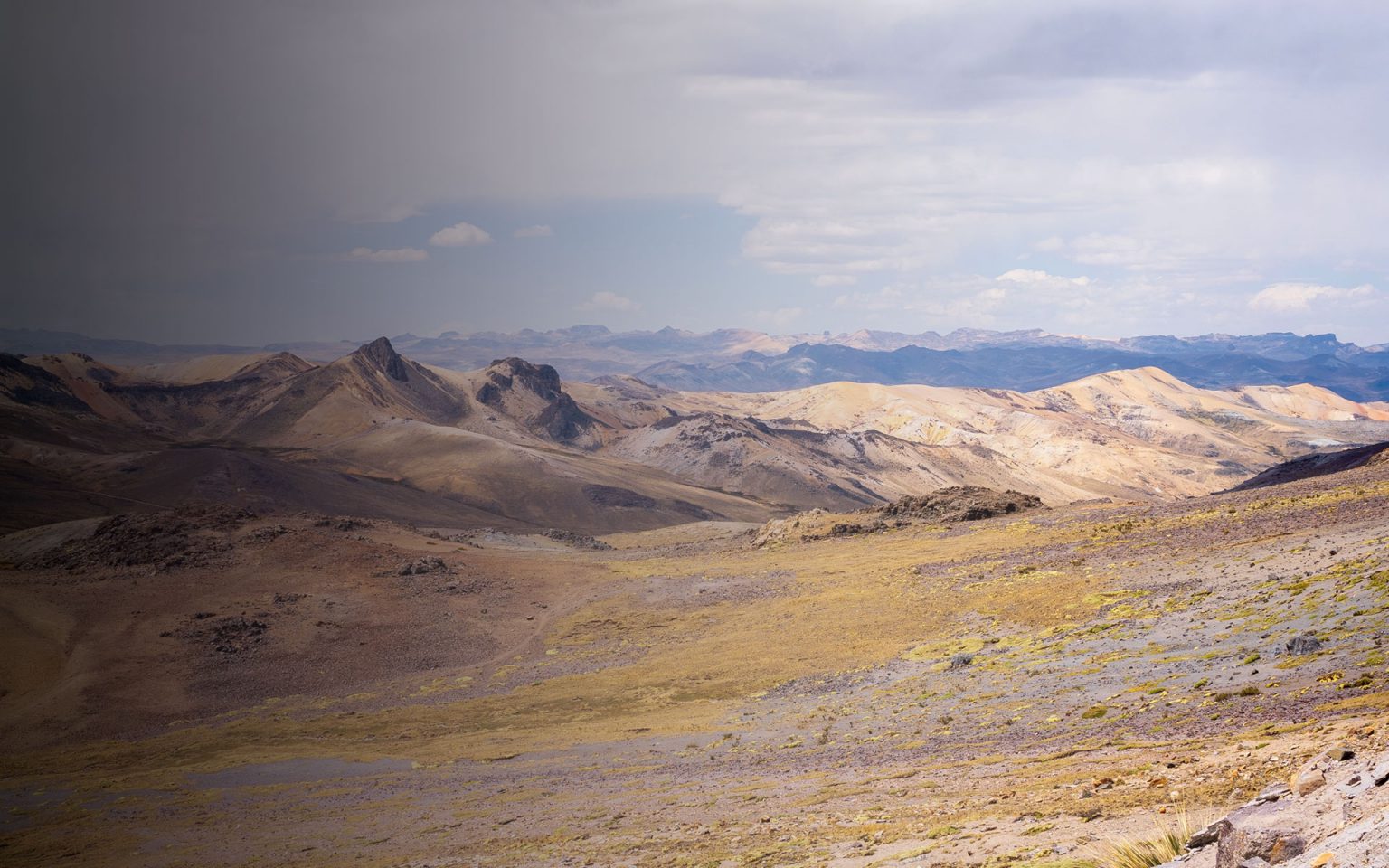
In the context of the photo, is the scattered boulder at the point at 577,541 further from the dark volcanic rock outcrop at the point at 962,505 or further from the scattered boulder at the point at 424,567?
the dark volcanic rock outcrop at the point at 962,505

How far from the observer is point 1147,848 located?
8867mm

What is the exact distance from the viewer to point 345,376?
17988cm

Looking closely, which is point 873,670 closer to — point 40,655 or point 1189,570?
point 1189,570

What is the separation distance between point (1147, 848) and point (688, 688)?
88.7ft

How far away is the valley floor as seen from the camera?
1620cm

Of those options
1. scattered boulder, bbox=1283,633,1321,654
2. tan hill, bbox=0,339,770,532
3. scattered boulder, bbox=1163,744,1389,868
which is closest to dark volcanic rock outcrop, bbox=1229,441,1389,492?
scattered boulder, bbox=1283,633,1321,654

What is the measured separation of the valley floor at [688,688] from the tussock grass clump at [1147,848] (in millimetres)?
478

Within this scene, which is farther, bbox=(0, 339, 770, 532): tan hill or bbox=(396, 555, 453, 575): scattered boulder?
bbox=(0, 339, 770, 532): tan hill

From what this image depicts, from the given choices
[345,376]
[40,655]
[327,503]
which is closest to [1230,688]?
[40,655]

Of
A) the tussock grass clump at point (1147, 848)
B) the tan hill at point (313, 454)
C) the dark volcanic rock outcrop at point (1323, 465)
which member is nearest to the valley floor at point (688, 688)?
the tussock grass clump at point (1147, 848)

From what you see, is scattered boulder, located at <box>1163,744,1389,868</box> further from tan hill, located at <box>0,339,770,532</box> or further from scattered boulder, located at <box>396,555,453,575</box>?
tan hill, located at <box>0,339,770,532</box>

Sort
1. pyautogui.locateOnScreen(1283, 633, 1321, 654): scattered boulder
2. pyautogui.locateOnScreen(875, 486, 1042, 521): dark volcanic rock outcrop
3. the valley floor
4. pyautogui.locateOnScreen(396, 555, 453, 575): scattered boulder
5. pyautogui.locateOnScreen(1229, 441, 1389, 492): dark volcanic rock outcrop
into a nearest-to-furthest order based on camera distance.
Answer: the valley floor → pyautogui.locateOnScreen(1283, 633, 1321, 654): scattered boulder → pyautogui.locateOnScreen(1229, 441, 1389, 492): dark volcanic rock outcrop → pyautogui.locateOnScreen(396, 555, 453, 575): scattered boulder → pyautogui.locateOnScreen(875, 486, 1042, 521): dark volcanic rock outcrop

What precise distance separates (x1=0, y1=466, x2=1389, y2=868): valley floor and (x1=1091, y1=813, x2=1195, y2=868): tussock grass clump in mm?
478

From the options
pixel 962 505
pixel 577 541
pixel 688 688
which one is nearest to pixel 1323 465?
pixel 962 505
